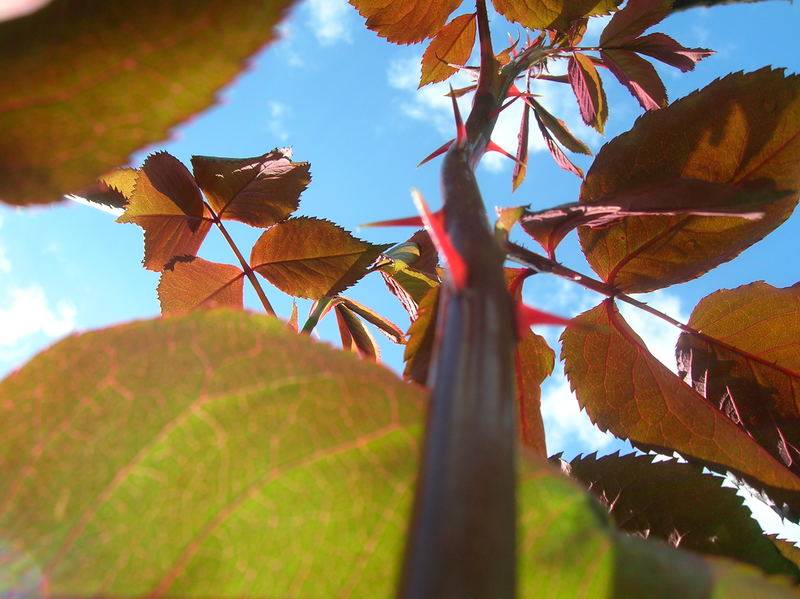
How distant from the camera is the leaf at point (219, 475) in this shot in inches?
16.7

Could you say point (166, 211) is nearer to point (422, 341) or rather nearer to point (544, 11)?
point (422, 341)

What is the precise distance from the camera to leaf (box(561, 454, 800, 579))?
85cm

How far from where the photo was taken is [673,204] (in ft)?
2.71

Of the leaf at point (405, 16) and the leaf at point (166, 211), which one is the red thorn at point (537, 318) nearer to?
the leaf at point (405, 16)

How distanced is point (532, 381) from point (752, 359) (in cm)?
41

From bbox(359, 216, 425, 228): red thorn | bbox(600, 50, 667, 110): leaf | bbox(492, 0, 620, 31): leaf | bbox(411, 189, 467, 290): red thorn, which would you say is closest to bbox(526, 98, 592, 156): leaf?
bbox(600, 50, 667, 110): leaf

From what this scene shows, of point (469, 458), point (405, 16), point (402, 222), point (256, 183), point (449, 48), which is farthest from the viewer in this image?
point (449, 48)

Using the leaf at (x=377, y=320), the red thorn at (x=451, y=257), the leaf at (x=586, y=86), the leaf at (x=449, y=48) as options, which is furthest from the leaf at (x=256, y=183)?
the red thorn at (x=451, y=257)

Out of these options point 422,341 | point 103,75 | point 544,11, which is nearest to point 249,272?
point 422,341

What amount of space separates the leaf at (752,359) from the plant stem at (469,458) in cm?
81

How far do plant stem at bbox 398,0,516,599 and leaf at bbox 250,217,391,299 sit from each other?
877mm

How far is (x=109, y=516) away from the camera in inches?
17.0

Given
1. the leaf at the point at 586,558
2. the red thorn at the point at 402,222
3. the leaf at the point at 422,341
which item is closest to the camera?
the leaf at the point at 586,558

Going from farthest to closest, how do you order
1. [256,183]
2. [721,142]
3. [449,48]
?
[449,48] < [256,183] < [721,142]
